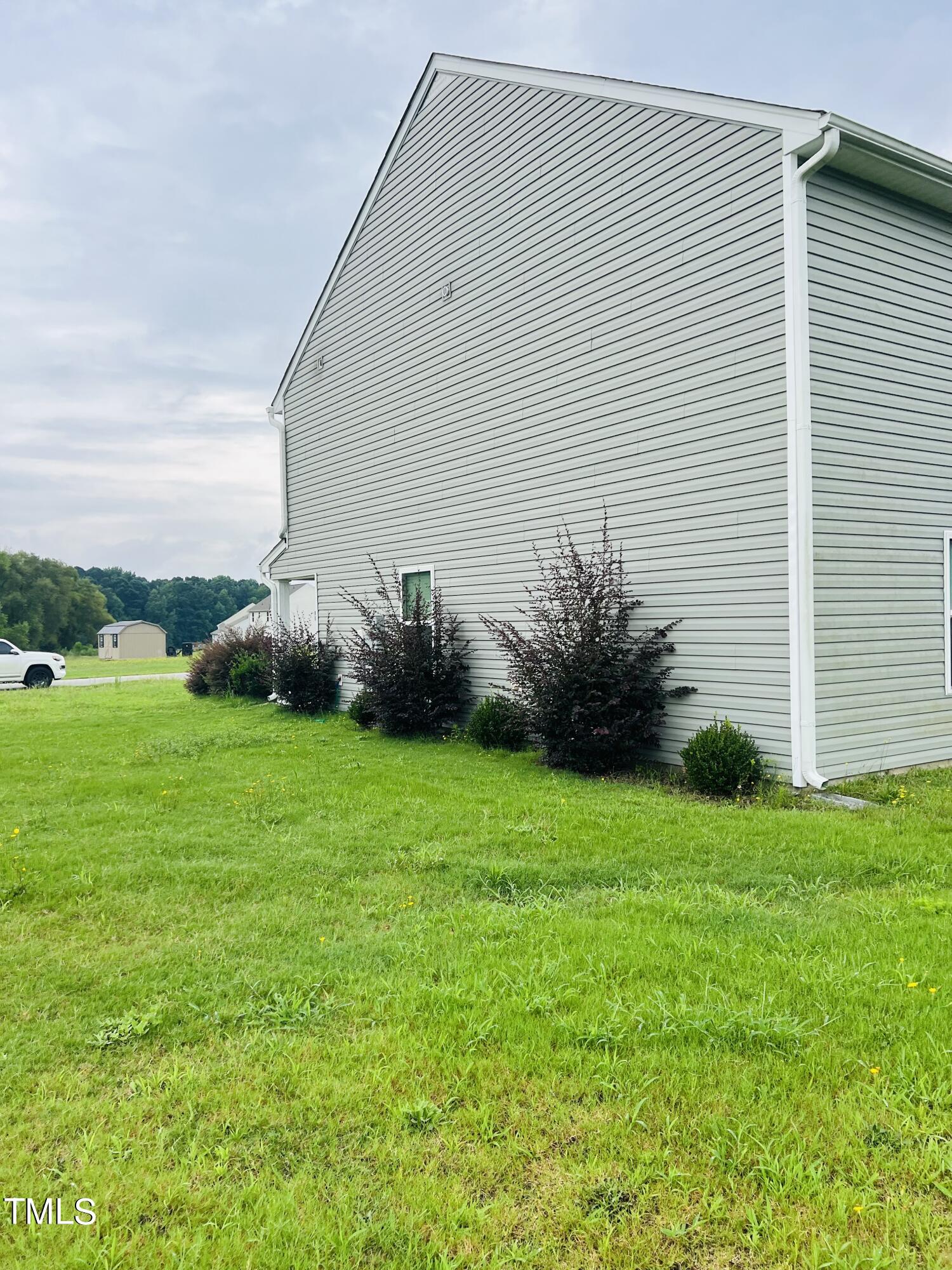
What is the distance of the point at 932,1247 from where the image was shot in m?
1.93

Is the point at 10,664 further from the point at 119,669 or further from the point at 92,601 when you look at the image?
the point at 92,601

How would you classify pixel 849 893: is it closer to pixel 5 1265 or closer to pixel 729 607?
pixel 729 607

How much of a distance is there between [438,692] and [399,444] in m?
4.35

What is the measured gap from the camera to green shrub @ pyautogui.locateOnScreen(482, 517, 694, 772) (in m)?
7.96

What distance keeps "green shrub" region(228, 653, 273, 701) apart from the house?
766 centimetres

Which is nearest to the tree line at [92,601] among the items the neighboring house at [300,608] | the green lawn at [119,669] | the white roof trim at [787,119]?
the green lawn at [119,669]

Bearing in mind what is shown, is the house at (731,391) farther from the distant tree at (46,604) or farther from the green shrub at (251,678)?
the distant tree at (46,604)

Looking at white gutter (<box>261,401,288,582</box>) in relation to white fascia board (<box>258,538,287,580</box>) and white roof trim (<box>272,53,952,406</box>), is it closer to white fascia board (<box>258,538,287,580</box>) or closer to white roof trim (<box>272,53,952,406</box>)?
white fascia board (<box>258,538,287,580</box>)

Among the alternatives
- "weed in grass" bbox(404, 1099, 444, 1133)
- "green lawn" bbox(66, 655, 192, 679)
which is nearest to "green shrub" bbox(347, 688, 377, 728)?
"weed in grass" bbox(404, 1099, 444, 1133)

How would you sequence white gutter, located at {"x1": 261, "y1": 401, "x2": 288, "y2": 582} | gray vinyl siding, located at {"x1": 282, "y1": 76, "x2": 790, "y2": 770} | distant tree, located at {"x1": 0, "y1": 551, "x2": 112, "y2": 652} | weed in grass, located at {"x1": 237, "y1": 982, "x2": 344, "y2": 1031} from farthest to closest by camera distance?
1. distant tree, located at {"x1": 0, "y1": 551, "x2": 112, "y2": 652}
2. white gutter, located at {"x1": 261, "y1": 401, "x2": 288, "y2": 582}
3. gray vinyl siding, located at {"x1": 282, "y1": 76, "x2": 790, "y2": 770}
4. weed in grass, located at {"x1": 237, "y1": 982, "x2": 344, "y2": 1031}

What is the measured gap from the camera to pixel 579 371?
934 centimetres

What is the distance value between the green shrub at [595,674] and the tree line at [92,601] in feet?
174

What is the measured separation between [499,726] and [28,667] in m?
19.7

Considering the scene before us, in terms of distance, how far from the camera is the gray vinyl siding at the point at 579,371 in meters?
7.34
